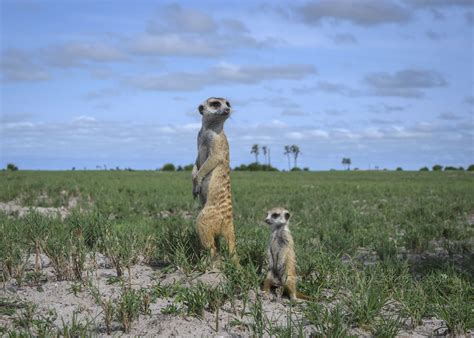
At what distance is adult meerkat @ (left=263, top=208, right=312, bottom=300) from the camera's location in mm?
5344

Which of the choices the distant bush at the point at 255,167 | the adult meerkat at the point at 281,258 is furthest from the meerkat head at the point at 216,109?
the distant bush at the point at 255,167

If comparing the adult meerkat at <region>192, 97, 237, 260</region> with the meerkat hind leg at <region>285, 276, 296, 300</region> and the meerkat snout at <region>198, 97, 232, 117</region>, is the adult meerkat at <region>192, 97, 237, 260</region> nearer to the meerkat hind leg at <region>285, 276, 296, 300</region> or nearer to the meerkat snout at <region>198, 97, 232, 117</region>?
the meerkat snout at <region>198, 97, 232, 117</region>

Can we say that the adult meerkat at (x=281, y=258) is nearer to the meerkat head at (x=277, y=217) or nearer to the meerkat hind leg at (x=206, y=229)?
Answer: the meerkat head at (x=277, y=217)

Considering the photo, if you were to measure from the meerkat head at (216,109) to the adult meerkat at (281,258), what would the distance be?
4.32 ft

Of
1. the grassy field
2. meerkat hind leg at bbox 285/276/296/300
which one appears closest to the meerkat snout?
the grassy field

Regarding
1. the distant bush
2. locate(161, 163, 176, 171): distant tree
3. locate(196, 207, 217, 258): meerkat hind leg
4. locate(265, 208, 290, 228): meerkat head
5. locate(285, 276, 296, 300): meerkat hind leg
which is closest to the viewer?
locate(285, 276, 296, 300): meerkat hind leg

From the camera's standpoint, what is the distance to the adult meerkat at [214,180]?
6070 millimetres

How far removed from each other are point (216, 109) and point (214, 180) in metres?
0.80

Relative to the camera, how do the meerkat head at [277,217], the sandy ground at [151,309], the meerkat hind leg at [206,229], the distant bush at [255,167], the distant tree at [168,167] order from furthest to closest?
the distant bush at [255,167] < the distant tree at [168,167] < the meerkat hind leg at [206,229] < the meerkat head at [277,217] < the sandy ground at [151,309]

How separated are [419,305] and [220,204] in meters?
2.32

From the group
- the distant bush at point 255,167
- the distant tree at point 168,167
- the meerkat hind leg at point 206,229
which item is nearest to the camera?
the meerkat hind leg at point 206,229

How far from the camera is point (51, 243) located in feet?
20.4

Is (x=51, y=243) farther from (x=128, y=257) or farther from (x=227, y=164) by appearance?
(x=227, y=164)

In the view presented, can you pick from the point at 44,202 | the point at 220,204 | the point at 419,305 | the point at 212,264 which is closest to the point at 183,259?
the point at 212,264
